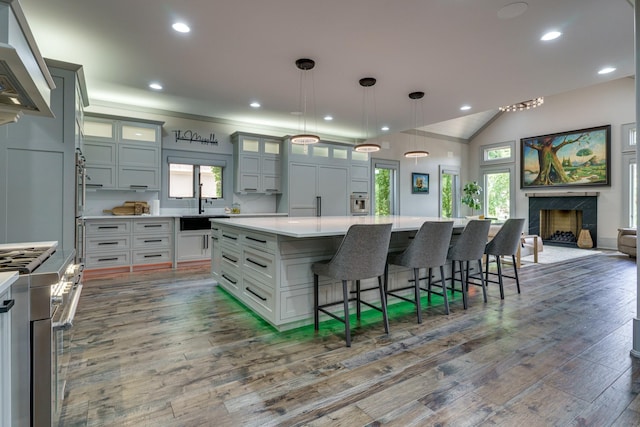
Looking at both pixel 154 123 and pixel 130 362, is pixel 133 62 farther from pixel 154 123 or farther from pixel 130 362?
pixel 130 362

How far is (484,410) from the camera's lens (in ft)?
5.31

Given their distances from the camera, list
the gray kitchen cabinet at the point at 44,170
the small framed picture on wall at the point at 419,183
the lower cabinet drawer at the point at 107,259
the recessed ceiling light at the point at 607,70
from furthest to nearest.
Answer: the small framed picture on wall at the point at 419,183
the lower cabinet drawer at the point at 107,259
the recessed ceiling light at the point at 607,70
the gray kitchen cabinet at the point at 44,170

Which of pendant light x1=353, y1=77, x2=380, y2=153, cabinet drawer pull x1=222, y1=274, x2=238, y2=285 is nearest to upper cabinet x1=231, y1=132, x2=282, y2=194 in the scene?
pendant light x1=353, y1=77, x2=380, y2=153

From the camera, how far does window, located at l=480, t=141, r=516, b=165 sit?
9350 mm

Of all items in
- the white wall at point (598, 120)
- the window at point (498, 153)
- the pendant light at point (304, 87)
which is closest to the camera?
the pendant light at point (304, 87)

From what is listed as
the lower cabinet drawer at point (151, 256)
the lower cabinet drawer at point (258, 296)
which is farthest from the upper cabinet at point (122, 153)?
the lower cabinet drawer at point (258, 296)

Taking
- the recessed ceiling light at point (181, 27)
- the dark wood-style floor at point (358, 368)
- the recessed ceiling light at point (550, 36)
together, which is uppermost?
the recessed ceiling light at point (550, 36)

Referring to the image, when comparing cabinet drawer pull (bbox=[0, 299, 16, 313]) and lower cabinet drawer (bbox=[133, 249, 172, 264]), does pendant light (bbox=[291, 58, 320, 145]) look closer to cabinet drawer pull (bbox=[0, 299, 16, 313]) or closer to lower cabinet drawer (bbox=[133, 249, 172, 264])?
lower cabinet drawer (bbox=[133, 249, 172, 264])

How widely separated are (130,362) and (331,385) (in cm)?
135

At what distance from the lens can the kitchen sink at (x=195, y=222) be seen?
5230mm

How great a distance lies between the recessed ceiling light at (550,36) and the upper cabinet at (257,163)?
4.49 metres

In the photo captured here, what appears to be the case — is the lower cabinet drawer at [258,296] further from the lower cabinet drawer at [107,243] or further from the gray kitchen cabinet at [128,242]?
the lower cabinet drawer at [107,243]

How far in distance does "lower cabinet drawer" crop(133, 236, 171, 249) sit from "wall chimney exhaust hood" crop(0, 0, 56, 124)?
12.0 ft

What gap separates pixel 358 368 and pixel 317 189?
4984 mm
